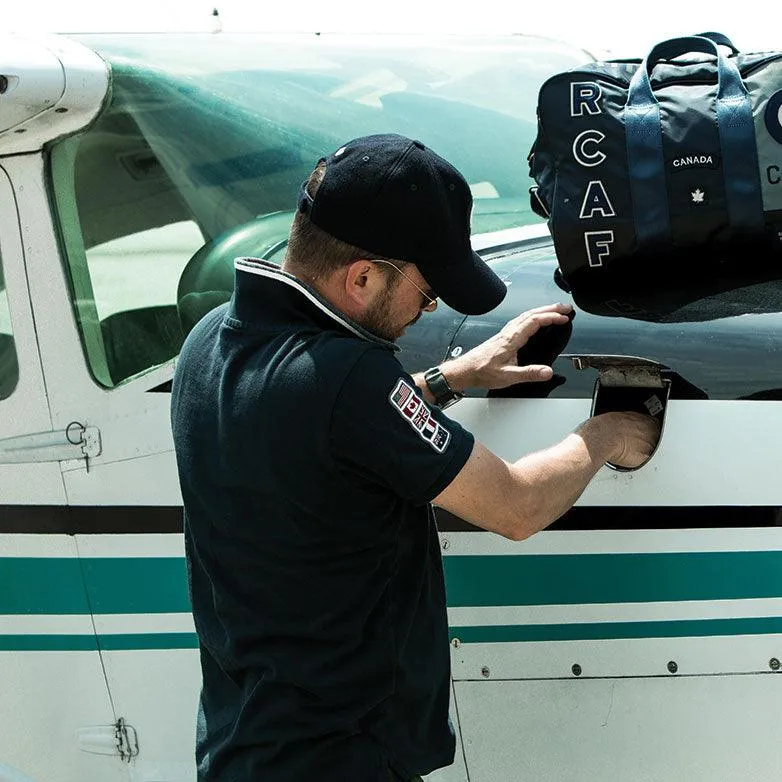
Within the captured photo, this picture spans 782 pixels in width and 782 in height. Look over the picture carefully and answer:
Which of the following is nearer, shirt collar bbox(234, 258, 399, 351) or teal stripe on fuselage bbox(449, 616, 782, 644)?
shirt collar bbox(234, 258, 399, 351)

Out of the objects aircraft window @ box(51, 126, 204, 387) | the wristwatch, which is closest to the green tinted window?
aircraft window @ box(51, 126, 204, 387)

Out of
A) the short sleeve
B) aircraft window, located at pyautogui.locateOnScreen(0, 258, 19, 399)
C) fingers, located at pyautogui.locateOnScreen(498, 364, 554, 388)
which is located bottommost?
aircraft window, located at pyautogui.locateOnScreen(0, 258, 19, 399)

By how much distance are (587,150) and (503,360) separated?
1.43ft

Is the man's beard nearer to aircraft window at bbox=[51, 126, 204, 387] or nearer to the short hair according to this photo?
the short hair

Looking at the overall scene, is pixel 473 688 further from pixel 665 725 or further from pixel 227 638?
pixel 227 638

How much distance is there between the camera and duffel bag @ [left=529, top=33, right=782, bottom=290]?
2.47 meters

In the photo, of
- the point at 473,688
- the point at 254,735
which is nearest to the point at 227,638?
the point at 254,735

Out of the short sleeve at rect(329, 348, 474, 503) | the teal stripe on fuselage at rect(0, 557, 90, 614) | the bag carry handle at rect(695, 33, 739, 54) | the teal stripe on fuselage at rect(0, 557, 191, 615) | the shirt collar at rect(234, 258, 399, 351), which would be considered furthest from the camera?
the teal stripe on fuselage at rect(0, 557, 90, 614)

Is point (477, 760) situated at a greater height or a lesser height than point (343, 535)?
Result: lesser

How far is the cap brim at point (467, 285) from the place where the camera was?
84.4 inches

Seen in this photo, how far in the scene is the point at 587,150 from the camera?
253cm

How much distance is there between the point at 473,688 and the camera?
263 centimetres

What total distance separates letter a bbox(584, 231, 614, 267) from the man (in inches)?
14.5

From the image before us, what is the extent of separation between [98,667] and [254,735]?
0.92 meters
